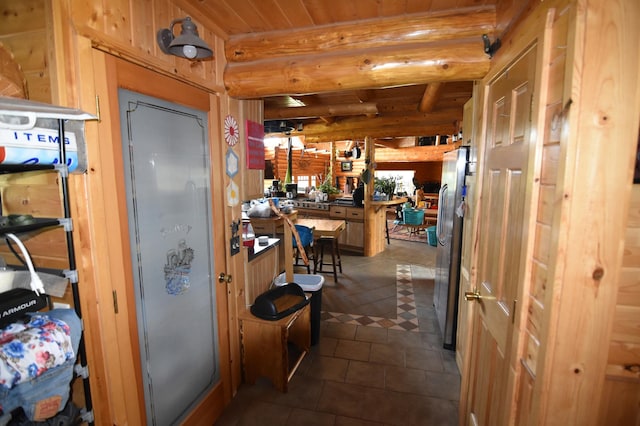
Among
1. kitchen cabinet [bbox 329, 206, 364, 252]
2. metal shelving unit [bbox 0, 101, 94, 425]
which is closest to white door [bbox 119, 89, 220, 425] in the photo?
metal shelving unit [bbox 0, 101, 94, 425]

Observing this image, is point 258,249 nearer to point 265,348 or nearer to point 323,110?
point 265,348

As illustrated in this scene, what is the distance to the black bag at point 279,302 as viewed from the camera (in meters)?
2.38

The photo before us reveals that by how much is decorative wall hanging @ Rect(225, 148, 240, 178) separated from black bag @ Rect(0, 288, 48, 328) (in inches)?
52.1

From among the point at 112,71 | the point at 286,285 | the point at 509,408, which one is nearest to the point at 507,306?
the point at 509,408

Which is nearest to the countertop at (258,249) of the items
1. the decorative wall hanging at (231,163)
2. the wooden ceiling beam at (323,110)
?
the decorative wall hanging at (231,163)

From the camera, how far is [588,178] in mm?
952

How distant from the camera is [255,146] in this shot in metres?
2.53

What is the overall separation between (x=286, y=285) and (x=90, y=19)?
2.15m

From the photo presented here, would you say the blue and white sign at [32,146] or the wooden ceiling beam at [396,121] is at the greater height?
the wooden ceiling beam at [396,121]

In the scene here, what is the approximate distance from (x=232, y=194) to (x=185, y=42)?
3.46 ft

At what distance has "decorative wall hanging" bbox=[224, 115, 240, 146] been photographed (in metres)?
2.18

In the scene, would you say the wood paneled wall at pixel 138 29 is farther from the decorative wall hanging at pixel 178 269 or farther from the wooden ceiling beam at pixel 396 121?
the wooden ceiling beam at pixel 396 121

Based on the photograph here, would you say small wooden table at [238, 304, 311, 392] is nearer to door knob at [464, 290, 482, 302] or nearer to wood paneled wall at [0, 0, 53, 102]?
door knob at [464, 290, 482, 302]

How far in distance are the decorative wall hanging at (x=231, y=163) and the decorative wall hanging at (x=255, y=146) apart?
16 cm
